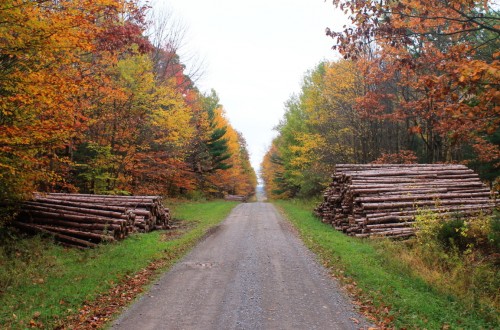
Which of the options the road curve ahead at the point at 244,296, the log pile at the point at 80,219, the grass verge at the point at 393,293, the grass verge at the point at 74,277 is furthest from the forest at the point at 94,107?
the grass verge at the point at 393,293

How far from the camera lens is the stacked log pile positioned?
47.4 feet

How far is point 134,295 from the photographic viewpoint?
7.60 m

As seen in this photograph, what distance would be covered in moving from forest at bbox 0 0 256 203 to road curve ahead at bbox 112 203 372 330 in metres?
4.65

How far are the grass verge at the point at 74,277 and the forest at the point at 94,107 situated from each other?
2017mm

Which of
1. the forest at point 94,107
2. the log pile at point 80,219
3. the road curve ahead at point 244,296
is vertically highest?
the forest at point 94,107

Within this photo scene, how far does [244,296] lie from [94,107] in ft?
43.8

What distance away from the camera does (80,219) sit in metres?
13.5

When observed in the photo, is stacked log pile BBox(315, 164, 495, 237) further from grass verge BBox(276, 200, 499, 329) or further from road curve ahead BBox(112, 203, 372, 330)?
road curve ahead BBox(112, 203, 372, 330)

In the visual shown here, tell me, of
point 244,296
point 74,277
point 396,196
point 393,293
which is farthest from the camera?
point 396,196

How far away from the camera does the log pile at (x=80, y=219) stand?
13.0 m

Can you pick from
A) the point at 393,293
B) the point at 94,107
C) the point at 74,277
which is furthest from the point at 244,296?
the point at 94,107

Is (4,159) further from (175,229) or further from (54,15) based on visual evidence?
(175,229)

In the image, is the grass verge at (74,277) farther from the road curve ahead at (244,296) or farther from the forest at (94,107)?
the forest at (94,107)

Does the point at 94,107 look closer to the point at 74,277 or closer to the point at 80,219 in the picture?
the point at 80,219
